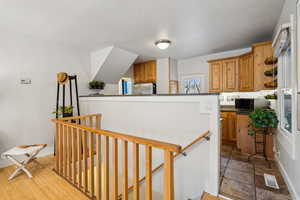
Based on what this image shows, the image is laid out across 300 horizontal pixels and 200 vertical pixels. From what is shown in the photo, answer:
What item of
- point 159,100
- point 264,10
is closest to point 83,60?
point 159,100

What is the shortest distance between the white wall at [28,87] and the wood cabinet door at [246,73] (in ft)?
14.5

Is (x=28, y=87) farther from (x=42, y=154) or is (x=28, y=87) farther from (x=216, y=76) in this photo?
(x=216, y=76)

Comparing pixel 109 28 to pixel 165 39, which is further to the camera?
pixel 165 39

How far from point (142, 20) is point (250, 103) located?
125 inches

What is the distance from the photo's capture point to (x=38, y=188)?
2055 mm

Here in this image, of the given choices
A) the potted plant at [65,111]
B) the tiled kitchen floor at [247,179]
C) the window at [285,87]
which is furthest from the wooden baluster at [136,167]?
the potted plant at [65,111]

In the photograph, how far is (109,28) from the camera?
273cm

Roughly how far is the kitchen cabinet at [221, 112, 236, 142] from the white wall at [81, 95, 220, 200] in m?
2.10

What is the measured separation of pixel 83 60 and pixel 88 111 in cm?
144

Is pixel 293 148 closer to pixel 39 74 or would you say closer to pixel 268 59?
pixel 268 59

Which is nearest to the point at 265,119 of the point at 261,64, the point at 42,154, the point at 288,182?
the point at 288,182

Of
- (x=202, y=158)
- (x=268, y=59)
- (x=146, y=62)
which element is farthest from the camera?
(x=146, y=62)

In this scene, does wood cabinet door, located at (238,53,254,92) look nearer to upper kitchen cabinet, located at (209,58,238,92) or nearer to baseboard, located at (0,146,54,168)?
upper kitchen cabinet, located at (209,58,238,92)

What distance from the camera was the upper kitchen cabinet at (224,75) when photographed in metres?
3.84
